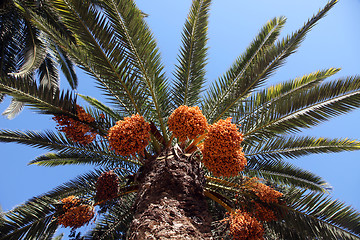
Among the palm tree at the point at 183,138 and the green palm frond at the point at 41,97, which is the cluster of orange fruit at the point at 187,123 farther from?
the green palm frond at the point at 41,97

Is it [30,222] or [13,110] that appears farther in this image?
[13,110]

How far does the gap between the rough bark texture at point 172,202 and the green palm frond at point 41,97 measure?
1.68m

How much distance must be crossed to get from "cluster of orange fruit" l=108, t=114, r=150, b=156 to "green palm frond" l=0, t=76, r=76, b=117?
1.03 m

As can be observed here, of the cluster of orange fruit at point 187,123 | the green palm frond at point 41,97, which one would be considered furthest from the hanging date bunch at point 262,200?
the green palm frond at point 41,97

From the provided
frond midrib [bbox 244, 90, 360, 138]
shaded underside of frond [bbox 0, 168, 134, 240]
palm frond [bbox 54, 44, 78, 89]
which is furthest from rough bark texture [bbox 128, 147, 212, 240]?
palm frond [bbox 54, 44, 78, 89]

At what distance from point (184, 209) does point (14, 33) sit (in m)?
9.74

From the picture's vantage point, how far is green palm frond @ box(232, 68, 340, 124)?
4.87 meters

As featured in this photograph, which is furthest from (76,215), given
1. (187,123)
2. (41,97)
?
(187,123)

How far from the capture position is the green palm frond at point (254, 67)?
475 centimetres

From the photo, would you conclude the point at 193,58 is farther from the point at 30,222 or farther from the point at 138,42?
the point at 30,222

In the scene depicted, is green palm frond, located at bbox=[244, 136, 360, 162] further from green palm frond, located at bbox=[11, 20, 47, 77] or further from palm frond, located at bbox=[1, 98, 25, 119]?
palm frond, located at bbox=[1, 98, 25, 119]

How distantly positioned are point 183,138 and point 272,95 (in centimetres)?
235

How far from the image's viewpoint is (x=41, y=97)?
13.0ft

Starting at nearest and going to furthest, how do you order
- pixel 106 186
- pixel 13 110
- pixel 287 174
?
pixel 106 186, pixel 287 174, pixel 13 110
